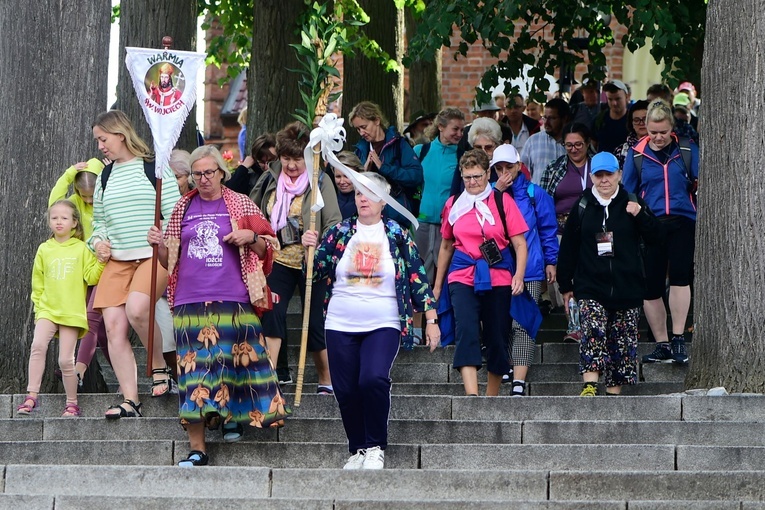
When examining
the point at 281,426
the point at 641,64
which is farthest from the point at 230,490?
the point at 641,64

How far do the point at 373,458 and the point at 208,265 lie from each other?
155 cm

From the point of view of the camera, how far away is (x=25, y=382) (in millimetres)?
11422

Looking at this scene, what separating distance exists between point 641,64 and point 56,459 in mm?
14954

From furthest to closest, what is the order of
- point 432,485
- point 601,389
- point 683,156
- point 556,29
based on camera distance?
point 556,29 < point 683,156 < point 601,389 < point 432,485

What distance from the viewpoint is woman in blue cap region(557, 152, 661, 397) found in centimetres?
1094

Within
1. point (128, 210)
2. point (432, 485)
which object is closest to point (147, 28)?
point (128, 210)

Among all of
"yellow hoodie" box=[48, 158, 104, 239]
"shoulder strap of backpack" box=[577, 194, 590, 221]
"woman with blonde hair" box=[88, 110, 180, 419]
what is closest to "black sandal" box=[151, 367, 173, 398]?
"woman with blonde hair" box=[88, 110, 180, 419]

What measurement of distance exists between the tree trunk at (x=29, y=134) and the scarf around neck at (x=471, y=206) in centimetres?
279

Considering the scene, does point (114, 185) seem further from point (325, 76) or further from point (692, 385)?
point (692, 385)

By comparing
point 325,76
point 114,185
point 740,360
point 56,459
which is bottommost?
point 56,459

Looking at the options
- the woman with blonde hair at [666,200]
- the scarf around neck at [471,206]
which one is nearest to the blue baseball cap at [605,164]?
the scarf around neck at [471,206]

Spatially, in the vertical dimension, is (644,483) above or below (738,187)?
below

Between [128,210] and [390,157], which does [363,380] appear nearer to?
[128,210]

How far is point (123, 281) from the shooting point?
10.6 meters
